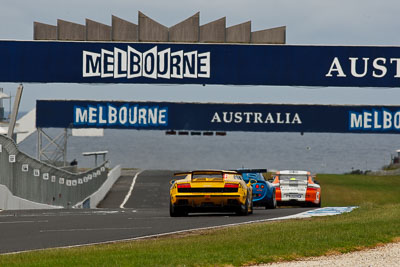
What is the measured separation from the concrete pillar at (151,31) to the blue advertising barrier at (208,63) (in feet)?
1.33

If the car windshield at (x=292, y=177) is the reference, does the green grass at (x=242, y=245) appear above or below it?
below

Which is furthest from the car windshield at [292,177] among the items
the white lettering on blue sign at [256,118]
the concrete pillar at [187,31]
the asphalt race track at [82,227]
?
the white lettering on blue sign at [256,118]

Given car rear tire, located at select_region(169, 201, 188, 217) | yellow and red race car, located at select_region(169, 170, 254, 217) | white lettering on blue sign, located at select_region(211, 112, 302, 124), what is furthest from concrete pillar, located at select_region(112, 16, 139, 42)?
yellow and red race car, located at select_region(169, 170, 254, 217)

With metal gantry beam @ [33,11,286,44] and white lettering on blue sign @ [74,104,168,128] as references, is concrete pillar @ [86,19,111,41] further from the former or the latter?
white lettering on blue sign @ [74,104,168,128]

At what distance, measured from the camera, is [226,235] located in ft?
53.2

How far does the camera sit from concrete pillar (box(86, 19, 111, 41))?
49906 millimetres

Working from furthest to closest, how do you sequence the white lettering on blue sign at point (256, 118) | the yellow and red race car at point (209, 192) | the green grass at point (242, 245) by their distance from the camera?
the white lettering on blue sign at point (256, 118), the yellow and red race car at point (209, 192), the green grass at point (242, 245)

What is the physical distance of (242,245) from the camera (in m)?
14.1

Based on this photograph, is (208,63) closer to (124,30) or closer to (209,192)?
(124,30)

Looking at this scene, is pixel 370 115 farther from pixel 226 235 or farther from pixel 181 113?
pixel 226 235

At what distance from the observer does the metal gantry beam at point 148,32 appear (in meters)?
49.8

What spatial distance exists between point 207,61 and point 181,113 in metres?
5.22

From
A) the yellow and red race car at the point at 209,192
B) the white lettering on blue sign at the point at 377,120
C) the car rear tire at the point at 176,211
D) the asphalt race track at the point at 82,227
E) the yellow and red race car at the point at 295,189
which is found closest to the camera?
the asphalt race track at the point at 82,227

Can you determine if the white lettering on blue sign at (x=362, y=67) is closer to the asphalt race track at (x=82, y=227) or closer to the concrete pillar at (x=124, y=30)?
the concrete pillar at (x=124, y=30)
